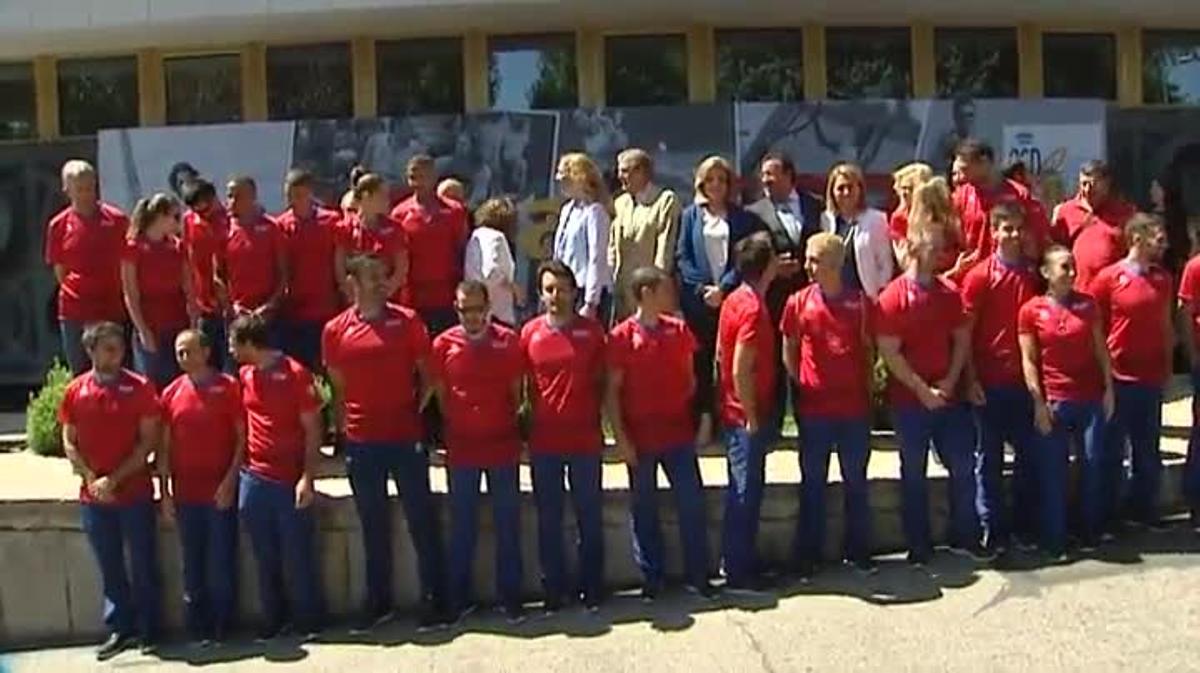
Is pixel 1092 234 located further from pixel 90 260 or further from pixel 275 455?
pixel 90 260

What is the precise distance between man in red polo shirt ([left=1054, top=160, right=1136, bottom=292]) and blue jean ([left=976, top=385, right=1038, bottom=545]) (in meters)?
0.81

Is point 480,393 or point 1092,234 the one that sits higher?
point 1092,234

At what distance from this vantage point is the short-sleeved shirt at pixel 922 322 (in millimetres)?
8203

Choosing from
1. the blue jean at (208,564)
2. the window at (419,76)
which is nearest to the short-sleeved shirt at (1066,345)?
the blue jean at (208,564)

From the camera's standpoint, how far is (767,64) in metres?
14.4

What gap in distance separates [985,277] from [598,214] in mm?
2039

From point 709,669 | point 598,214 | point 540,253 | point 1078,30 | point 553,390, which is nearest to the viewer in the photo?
point 709,669

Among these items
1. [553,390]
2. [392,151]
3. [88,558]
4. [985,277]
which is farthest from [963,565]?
[392,151]

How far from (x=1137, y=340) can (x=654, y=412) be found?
8.16 feet

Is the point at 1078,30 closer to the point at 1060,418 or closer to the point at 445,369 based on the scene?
the point at 1060,418

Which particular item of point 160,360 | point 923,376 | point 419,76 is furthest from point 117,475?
point 419,76

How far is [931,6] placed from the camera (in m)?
13.6

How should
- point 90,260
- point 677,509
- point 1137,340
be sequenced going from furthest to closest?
point 90,260
point 1137,340
point 677,509

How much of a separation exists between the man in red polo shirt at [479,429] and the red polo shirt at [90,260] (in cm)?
213
